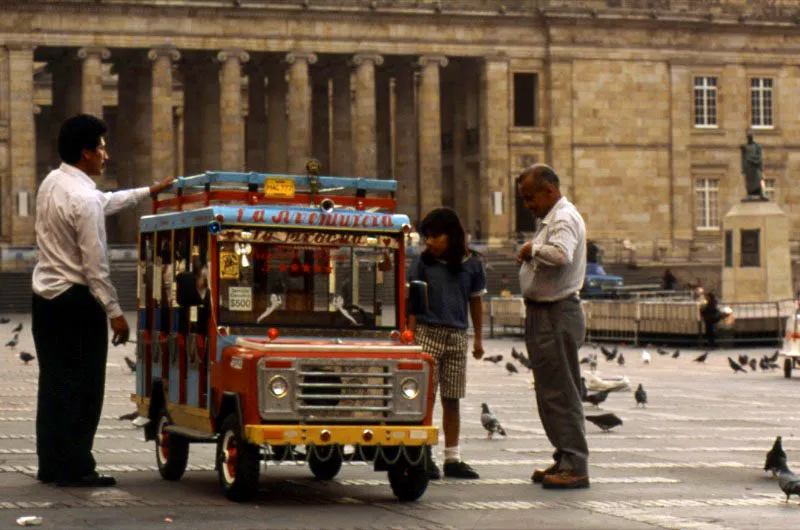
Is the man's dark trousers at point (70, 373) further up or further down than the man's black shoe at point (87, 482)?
further up

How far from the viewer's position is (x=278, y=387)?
13820 millimetres

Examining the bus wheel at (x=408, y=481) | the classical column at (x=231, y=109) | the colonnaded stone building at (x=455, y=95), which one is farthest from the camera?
the classical column at (x=231, y=109)

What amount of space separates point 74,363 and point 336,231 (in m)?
2.20

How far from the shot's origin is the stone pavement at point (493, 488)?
13250mm

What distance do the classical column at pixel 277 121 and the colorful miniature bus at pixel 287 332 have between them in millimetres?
63814

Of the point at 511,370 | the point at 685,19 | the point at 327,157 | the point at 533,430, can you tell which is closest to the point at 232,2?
the point at 327,157

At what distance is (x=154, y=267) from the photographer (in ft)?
52.9

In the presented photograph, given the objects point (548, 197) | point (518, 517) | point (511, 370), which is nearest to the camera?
point (518, 517)

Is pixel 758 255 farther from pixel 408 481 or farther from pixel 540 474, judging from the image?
pixel 408 481

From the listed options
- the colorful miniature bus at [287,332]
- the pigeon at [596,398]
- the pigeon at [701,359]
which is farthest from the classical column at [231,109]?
the colorful miniature bus at [287,332]

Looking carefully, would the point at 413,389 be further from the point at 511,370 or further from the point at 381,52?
the point at 381,52

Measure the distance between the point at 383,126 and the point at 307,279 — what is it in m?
73.7

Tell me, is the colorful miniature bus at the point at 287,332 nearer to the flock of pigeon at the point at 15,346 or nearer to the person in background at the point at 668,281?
the flock of pigeon at the point at 15,346

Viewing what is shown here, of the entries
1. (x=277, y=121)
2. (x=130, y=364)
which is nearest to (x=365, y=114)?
(x=277, y=121)
